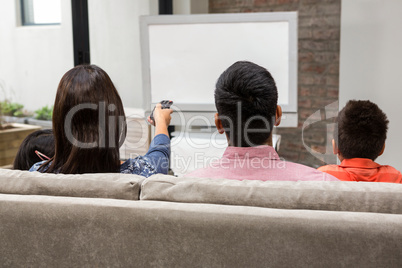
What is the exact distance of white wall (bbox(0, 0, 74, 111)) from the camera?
9.41ft

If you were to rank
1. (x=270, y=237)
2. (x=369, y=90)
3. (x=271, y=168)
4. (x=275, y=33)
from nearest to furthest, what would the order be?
(x=270, y=237) → (x=271, y=168) → (x=275, y=33) → (x=369, y=90)

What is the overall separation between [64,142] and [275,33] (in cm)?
186

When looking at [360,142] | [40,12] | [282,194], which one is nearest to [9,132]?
[40,12]

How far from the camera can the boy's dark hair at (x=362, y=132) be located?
1.73 m

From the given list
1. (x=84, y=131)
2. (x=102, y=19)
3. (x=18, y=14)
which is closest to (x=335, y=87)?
(x=102, y=19)

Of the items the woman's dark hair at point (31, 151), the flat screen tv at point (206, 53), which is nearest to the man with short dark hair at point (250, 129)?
the woman's dark hair at point (31, 151)

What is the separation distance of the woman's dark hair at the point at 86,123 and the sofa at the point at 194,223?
0.13m

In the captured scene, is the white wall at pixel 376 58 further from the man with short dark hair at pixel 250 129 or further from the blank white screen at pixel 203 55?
the man with short dark hair at pixel 250 129

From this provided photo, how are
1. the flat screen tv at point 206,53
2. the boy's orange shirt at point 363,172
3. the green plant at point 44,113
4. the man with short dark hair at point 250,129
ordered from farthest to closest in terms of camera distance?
the green plant at point 44,113
the flat screen tv at point 206,53
the boy's orange shirt at point 363,172
the man with short dark hair at point 250,129

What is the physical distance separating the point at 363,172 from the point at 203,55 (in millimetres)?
1589

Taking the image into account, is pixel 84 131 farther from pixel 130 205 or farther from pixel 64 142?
pixel 130 205

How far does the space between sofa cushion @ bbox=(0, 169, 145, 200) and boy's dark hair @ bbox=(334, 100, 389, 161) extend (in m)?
0.94

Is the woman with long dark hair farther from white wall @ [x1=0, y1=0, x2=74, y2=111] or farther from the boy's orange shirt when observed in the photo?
white wall @ [x1=0, y1=0, x2=74, y2=111]

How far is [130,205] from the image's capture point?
1092mm
